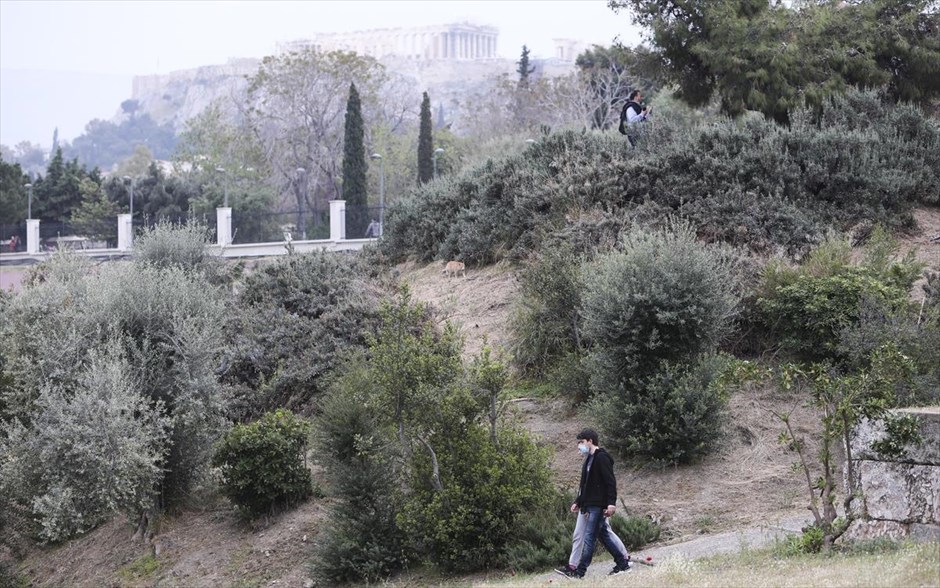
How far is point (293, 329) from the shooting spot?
68.7ft

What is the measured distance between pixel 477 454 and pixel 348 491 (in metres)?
1.87

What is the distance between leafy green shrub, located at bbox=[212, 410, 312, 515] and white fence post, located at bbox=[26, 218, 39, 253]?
4203 centimetres

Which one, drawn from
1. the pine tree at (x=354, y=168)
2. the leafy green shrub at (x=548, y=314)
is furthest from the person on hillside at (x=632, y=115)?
the pine tree at (x=354, y=168)

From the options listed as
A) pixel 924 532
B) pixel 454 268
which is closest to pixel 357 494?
pixel 924 532

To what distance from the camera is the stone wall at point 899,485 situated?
9609 mm

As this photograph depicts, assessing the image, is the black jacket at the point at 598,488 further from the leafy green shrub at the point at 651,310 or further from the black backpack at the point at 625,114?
the black backpack at the point at 625,114

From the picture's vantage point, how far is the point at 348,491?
46.2 ft

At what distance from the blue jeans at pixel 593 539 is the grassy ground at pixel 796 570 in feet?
0.79

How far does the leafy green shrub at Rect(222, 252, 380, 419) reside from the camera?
19859mm

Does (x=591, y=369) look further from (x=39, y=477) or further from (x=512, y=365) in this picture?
(x=39, y=477)

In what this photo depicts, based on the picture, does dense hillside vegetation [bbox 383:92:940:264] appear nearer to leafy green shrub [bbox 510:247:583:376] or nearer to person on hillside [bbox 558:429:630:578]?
leafy green shrub [bbox 510:247:583:376]

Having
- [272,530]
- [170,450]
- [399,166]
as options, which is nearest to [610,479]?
[272,530]

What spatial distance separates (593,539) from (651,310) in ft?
15.7

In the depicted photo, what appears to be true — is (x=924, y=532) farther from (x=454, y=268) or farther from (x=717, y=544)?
(x=454, y=268)
